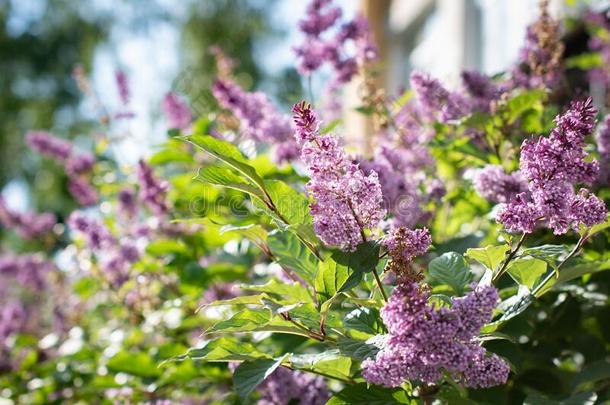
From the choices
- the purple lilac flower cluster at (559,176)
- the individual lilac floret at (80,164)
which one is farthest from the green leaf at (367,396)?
the individual lilac floret at (80,164)

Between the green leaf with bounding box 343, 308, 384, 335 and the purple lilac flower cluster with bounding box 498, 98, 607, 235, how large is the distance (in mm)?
266

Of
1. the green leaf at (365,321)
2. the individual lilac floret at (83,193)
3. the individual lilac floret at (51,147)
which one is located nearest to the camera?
the green leaf at (365,321)

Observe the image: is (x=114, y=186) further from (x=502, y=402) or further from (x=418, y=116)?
(x=502, y=402)

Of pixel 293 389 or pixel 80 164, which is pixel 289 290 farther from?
pixel 80 164

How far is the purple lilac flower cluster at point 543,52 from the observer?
175 centimetres

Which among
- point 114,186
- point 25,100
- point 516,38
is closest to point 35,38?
point 25,100

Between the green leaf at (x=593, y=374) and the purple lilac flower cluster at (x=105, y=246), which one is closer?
the green leaf at (x=593, y=374)

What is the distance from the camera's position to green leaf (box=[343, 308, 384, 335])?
1159mm

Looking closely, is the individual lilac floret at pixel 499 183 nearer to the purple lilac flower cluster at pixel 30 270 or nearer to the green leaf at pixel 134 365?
the green leaf at pixel 134 365

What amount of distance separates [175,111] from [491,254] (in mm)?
1489

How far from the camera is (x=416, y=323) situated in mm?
927

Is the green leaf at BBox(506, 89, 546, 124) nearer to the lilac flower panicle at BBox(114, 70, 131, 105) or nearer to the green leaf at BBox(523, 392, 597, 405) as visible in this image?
the green leaf at BBox(523, 392, 597, 405)

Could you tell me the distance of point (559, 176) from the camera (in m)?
1.00

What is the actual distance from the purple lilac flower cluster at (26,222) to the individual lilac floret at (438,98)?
5.92 feet
